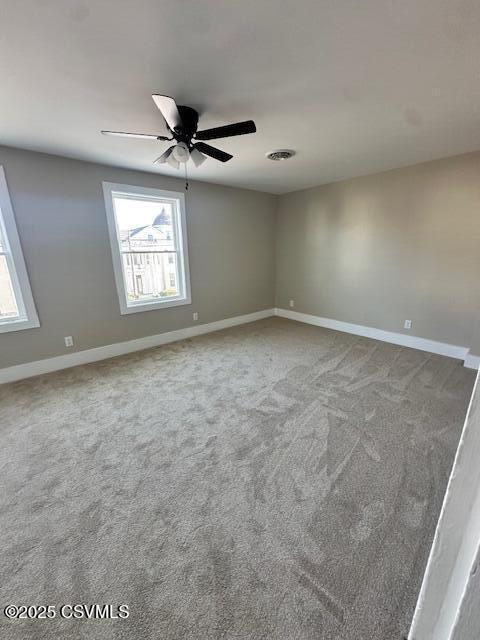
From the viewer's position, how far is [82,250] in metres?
3.18

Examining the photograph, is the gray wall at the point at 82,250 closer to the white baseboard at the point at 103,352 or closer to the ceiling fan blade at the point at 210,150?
the white baseboard at the point at 103,352

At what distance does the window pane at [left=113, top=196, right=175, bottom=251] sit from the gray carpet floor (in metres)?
1.86

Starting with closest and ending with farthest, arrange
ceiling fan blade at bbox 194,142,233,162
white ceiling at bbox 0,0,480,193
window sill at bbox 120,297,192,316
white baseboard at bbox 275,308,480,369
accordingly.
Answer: white ceiling at bbox 0,0,480,193 → ceiling fan blade at bbox 194,142,233,162 → white baseboard at bbox 275,308,480,369 → window sill at bbox 120,297,192,316

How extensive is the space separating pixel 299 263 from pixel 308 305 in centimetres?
80

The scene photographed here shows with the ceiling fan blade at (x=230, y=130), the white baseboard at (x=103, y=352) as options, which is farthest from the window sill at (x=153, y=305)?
the ceiling fan blade at (x=230, y=130)

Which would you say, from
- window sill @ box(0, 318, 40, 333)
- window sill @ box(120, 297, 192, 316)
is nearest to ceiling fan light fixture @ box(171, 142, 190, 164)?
window sill @ box(120, 297, 192, 316)

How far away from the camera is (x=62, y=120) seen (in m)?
2.09

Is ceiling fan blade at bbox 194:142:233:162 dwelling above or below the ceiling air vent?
below

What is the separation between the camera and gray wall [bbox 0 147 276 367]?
9.27ft

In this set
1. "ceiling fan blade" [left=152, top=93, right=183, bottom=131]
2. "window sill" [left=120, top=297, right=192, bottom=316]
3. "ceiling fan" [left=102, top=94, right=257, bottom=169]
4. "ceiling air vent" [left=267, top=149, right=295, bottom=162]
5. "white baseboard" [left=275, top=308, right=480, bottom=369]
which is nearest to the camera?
"ceiling fan blade" [left=152, top=93, right=183, bottom=131]

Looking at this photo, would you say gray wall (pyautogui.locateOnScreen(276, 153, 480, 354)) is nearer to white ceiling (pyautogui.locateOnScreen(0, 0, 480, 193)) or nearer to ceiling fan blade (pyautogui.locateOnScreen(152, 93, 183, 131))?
white ceiling (pyautogui.locateOnScreen(0, 0, 480, 193))

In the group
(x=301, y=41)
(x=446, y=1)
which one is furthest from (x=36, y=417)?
(x=446, y=1)

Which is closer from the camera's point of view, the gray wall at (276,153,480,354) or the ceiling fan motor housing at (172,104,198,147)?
the ceiling fan motor housing at (172,104,198,147)

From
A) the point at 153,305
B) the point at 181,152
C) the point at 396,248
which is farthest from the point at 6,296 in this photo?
the point at 396,248
